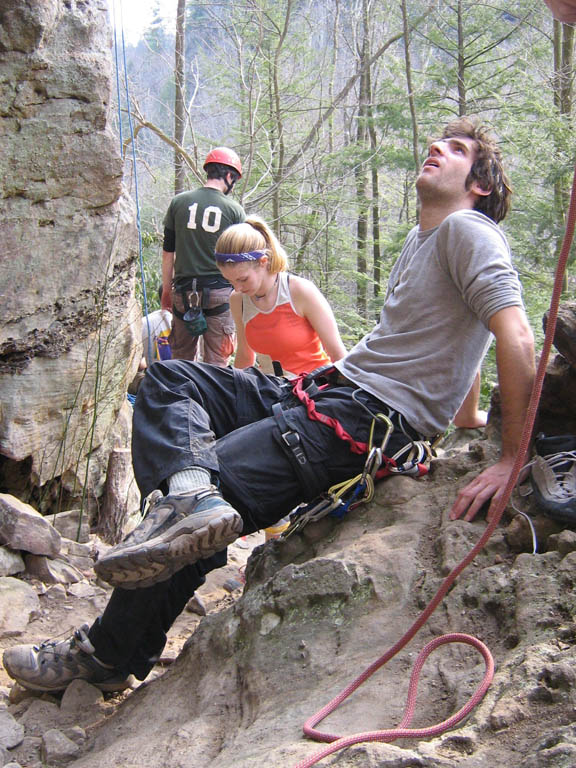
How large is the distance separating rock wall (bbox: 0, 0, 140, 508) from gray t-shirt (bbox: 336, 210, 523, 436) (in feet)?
6.31

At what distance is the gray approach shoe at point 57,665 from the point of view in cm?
244

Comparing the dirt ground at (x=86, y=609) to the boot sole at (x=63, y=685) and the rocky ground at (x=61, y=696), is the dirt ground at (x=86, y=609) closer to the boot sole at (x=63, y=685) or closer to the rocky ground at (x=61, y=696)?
the rocky ground at (x=61, y=696)

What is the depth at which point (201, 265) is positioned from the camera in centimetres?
548

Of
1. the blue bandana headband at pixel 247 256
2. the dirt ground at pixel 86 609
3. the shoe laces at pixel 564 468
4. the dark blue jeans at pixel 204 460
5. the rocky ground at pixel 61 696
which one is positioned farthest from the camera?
the blue bandana headband at pixel 247 256

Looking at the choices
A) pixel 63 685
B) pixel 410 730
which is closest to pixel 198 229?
pixel 63 685

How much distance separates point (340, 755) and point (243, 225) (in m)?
2.76

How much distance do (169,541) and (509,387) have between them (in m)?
1.16

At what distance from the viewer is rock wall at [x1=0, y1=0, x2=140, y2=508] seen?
12.0 ft

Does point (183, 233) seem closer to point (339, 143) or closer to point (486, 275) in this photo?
point (486, 275)

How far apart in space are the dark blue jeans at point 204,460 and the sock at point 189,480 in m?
0.03

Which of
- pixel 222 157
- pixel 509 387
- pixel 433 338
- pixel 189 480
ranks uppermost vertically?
pixel 222 157

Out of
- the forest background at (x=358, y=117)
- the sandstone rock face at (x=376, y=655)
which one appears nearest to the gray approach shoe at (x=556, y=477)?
the sandstone rock face at (x=376, y=655)

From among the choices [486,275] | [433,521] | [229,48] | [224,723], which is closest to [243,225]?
[486,275]

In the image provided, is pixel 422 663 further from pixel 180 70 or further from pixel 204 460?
pixel 180 70
